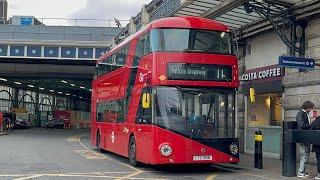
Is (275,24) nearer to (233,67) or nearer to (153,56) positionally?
(233,67)

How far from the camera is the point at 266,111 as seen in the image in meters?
19.6

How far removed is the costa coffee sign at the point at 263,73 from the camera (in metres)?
17.8

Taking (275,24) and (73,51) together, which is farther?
(73,51)

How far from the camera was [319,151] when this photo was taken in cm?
1241

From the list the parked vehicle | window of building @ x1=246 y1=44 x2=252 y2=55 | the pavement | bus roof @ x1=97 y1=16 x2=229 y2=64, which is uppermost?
window of building @ x1=246 y1=44 x2=252 y2=55

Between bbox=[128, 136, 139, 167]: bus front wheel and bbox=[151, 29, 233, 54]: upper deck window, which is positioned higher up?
bbox=[151, 29, 233, 54]: upper deck window

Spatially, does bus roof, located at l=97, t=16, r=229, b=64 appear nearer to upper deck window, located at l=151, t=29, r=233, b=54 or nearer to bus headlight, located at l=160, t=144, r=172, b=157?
upper deck window, located at l=151, t=29, r=233, b=54

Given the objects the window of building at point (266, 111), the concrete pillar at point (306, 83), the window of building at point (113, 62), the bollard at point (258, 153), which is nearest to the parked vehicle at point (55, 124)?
Answer: the window of building at point (113, 62)

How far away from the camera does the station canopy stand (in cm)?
1623

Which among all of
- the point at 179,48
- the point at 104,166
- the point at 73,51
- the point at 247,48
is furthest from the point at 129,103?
the point at 73,51

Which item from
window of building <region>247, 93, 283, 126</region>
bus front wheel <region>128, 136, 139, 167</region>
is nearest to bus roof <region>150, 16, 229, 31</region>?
bus front wheel <region>128, 136, 139, 167</region>

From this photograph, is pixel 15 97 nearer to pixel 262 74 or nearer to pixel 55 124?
pixel 55 124

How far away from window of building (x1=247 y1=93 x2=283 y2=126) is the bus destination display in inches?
220

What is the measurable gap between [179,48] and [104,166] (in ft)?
14.4
